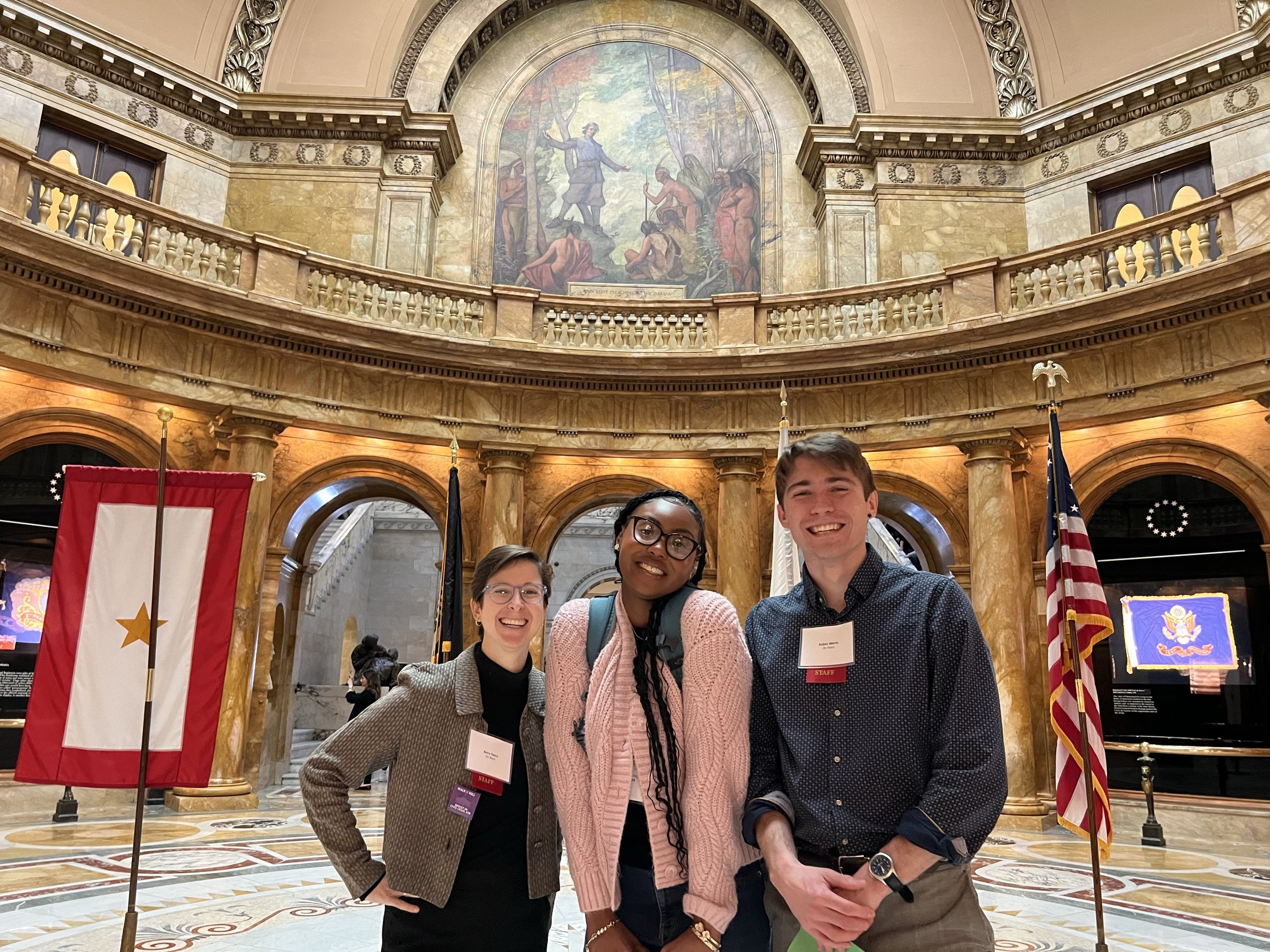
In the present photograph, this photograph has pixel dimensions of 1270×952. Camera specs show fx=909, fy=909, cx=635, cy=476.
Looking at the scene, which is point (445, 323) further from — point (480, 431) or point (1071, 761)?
point (1071, 761)

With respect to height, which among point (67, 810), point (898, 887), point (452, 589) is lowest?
point (67, 810)

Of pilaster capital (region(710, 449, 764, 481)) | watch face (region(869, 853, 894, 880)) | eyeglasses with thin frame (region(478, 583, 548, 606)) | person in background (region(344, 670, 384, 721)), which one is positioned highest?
pilaster capital (region(710, 449, 764, 481))

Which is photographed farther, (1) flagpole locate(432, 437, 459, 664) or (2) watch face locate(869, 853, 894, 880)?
(1) flagpole locate(432, 437, 459, 664)

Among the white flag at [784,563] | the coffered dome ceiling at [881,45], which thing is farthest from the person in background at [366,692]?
the coffered dome ceiling at [881,45]

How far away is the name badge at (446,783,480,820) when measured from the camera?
8.68ft

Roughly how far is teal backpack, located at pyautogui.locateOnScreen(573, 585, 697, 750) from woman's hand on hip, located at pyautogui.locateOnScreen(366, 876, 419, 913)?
67 cm

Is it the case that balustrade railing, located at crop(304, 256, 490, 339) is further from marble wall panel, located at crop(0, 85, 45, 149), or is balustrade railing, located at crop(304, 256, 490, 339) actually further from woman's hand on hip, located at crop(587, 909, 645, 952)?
woman's hand on hip, located at crop(587, 909, 645, 952)

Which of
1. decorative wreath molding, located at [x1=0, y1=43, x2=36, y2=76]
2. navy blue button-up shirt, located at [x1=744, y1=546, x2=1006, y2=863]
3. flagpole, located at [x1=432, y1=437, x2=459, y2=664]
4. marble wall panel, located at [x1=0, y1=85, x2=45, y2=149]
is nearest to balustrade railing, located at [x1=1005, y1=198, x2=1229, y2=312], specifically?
flagpole, located at [x1=432, y1=437, x2=459, y2=664]

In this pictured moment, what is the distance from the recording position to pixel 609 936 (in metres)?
2.42

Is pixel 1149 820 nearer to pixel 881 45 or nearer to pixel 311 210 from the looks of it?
Result: pixel 881 45

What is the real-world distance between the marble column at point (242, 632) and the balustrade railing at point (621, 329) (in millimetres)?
4055

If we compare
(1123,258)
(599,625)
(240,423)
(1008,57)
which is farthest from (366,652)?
(1008,57)

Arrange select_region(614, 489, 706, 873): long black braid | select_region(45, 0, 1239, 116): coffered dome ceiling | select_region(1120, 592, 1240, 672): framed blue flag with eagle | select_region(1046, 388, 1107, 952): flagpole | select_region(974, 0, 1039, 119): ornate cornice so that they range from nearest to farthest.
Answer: select_region(614, 489, 706, 873): long black braid → select_region(1046, 388, 1107, 952): flagpole → select_region(1120, 592, 1240, 672): framed blue flag with eagle → select_region(45, 0, 1239, 116): coffered dome ceiling → select_region(974, 0, 1039, 119): ornate cornice

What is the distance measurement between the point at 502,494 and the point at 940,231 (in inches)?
342
